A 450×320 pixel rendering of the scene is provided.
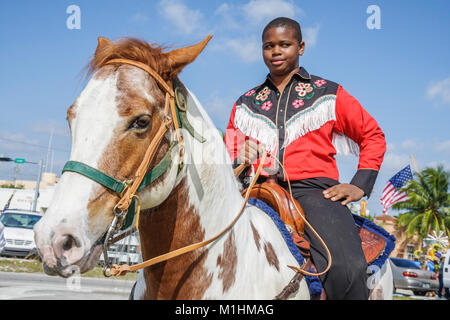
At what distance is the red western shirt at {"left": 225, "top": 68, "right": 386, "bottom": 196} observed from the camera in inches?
117

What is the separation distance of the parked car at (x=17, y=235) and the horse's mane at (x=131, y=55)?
42.0 ft

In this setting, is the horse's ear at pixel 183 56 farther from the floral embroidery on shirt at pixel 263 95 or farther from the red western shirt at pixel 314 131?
the floral embroidery on shirt at pixel 263 95

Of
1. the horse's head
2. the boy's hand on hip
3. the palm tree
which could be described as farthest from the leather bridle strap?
the palm tree

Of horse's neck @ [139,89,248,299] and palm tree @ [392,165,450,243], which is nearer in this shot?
horse's neck @ [139,89,248,299]

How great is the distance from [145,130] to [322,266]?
140 cm

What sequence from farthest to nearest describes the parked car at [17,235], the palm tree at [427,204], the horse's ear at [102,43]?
the palm tree at [427,204]
the parked car at [17,235]
the horse's ear at [102,43]

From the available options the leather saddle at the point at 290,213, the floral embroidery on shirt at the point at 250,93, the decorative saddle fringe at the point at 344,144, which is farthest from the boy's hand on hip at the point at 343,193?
the floral embroidery on shirt at the point at 250,93

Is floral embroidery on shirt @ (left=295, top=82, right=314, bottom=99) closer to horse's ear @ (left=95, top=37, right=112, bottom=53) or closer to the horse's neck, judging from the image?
the horse's neck

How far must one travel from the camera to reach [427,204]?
40.9m

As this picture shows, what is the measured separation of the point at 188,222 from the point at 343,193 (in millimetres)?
1159

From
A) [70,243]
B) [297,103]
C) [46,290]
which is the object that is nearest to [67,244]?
[70,243]

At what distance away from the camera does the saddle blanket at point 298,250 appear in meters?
2.56

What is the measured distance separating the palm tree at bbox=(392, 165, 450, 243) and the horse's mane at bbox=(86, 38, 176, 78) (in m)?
41.5
